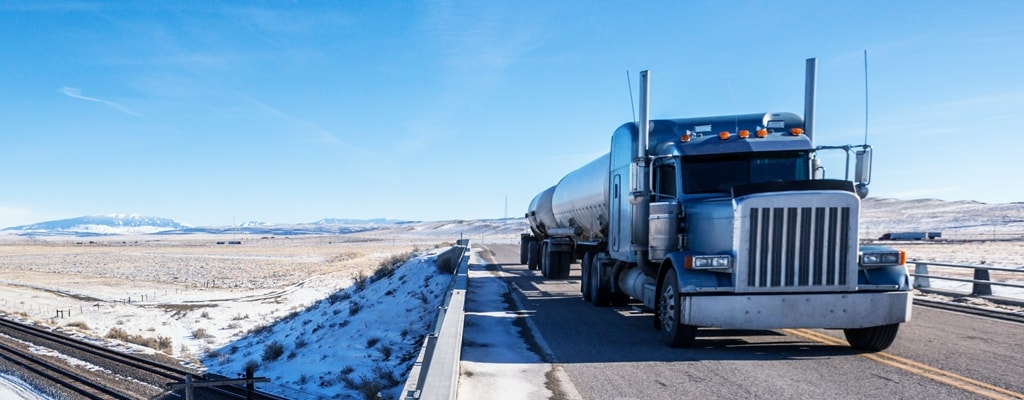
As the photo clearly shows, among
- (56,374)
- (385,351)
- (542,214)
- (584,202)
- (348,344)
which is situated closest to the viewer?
(385,351)

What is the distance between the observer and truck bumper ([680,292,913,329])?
26.7ft

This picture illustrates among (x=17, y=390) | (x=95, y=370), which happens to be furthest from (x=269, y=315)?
(x=17, y=390)

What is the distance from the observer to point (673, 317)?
347 inches

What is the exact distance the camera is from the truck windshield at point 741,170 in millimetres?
9745

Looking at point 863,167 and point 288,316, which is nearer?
point 863,167

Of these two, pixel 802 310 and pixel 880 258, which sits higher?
pixel 880 258

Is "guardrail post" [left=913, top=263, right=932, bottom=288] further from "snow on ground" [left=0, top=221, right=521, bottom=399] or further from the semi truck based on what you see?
"snow on ground" [left=0, top=221, right=521, bottom=399]

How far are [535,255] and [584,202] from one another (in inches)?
370

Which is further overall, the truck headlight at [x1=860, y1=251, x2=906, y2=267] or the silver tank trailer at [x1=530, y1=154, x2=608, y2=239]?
the silver tank trailer at [x1=530, y1=154, x2=608, y2=239]

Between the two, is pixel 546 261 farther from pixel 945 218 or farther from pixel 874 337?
pixel 945 218

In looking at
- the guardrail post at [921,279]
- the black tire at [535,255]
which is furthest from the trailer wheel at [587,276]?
the black tire at [535,255]

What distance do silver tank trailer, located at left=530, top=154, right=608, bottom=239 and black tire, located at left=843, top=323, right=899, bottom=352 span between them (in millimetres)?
6402

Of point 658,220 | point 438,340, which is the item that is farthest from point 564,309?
point 438,340

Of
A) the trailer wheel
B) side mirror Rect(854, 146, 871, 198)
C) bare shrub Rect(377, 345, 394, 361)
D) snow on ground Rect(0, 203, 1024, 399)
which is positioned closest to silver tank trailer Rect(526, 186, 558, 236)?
snow on ground Rect(0, 203, 1024, 399)
